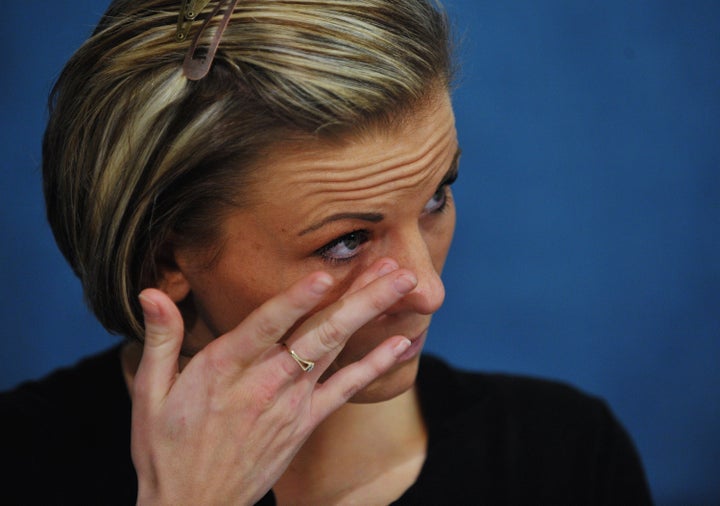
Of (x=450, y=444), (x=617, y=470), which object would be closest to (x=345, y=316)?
(x=450, y=444)

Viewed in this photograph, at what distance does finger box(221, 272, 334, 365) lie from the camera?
1.06 m

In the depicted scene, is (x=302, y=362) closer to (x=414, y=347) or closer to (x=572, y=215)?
(x=414, y=347)

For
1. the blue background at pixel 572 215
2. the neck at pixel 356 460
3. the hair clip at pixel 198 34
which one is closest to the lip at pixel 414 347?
the neck at pixel 356 460

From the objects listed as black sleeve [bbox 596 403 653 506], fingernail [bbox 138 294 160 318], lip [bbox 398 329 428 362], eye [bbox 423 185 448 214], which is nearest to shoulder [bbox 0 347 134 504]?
fingernail [bbox 138 294 160 318]

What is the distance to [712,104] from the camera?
2031mm

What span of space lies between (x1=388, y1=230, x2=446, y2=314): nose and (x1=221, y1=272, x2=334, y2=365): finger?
130 millimetres

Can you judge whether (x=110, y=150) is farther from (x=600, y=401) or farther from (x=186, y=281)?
(x=600, y=401)

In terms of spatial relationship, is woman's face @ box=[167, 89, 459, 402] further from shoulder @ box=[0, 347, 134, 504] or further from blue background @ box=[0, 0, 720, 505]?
blue background @ box=[0, 0, 720, 505]

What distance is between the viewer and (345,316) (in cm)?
110

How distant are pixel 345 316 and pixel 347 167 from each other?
0.61ft

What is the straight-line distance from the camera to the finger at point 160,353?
3.75ft

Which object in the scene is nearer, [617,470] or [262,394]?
[262,394]

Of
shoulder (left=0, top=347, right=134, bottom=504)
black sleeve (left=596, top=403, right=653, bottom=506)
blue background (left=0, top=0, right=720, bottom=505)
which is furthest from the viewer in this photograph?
blue background (left=0, top=0, right=720, bottom=505)

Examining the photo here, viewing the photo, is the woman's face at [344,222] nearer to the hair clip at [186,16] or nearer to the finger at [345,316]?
the finger at [345,316]
